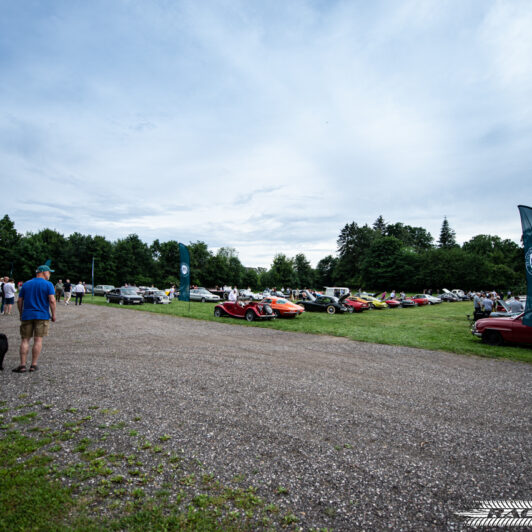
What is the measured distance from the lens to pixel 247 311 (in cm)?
1670

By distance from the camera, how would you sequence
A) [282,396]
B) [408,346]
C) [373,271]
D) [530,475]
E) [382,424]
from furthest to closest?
[373,271] → [408,346] → [282,396] → [382,424] → [530,475]

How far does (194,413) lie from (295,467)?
5.85ft

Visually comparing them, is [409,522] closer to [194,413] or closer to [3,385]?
[194,413]

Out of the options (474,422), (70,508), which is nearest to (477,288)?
(474,422)

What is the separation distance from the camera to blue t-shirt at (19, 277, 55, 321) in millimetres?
5911

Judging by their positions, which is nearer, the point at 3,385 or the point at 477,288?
the point at 3,385

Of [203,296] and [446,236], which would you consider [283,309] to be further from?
[446,236]

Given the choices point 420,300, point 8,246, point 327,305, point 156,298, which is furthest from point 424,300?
point 8,246

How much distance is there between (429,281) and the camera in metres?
71.1

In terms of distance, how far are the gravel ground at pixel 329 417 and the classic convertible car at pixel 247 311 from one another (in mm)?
7718

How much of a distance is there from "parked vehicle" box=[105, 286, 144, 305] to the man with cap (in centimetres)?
2269

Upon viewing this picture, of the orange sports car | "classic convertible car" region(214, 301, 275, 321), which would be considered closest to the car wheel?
"classic convertible car" region(214, 301, 275, 321)

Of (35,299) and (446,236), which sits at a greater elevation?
(446,236)

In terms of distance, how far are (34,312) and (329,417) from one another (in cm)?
570
